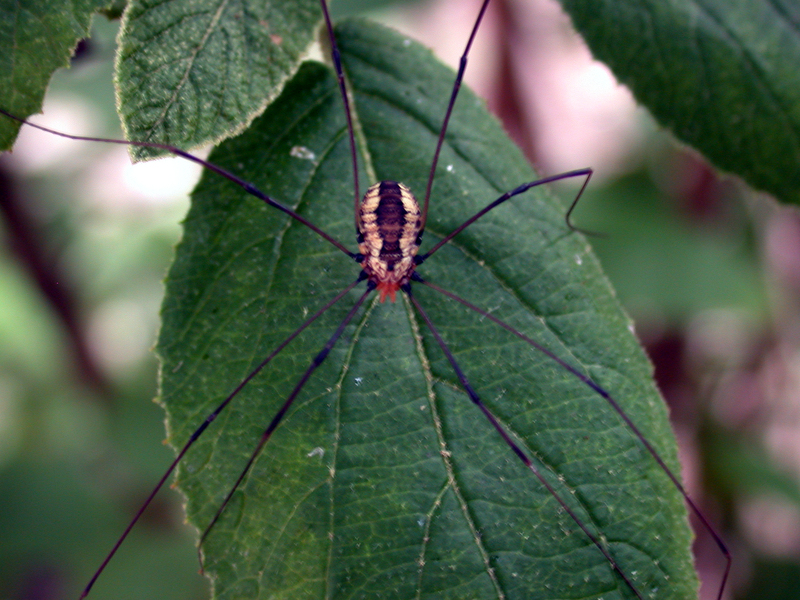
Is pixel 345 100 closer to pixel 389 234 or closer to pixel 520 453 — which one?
pixel 389 234

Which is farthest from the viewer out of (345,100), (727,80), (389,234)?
(389,234)

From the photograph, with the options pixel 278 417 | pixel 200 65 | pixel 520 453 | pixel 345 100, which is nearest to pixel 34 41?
pixel 200 65

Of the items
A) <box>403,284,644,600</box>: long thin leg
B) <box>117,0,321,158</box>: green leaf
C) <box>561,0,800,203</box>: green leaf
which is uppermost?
<box>561,0,800,203</box>: green leaf

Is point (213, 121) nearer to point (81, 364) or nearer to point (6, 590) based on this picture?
point (81, 364)

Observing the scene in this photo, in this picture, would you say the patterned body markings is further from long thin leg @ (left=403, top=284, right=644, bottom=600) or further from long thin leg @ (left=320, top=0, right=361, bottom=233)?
long thin leg @ (left=403, top=284, right=644, bottom=600)

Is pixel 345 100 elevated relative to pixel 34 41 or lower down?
elevated

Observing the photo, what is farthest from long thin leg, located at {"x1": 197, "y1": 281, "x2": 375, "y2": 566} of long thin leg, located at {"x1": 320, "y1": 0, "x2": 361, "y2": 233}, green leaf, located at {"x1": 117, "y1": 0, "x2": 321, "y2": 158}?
green leaf, located at {"x1": 117, "y1": 0, "x2": 321, "y2": 158}

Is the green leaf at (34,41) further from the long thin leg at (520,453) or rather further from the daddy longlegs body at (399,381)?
the long thin leg at (520,453)
